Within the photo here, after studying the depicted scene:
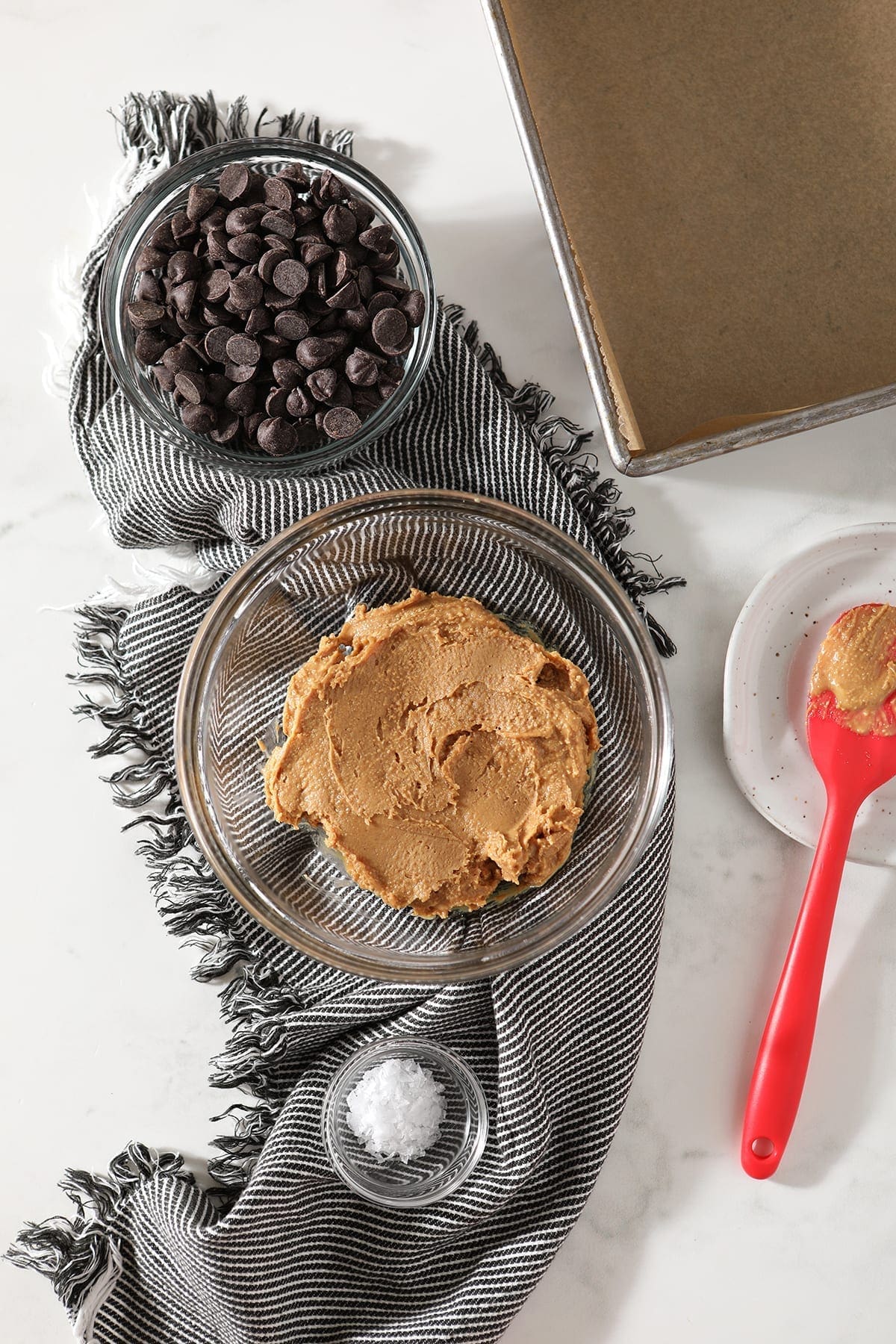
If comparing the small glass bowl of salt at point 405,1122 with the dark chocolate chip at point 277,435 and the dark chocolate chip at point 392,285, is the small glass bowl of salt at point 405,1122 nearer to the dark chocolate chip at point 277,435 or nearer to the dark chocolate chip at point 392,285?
the dark chocolate chip at point 277,435

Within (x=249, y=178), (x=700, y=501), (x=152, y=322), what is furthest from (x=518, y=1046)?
(x=249, y=178)

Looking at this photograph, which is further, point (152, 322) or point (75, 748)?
point (75, 748)

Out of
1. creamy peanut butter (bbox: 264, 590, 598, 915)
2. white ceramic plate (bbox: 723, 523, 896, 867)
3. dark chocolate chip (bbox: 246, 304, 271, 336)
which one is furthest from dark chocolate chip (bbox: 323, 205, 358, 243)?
white ceramic plate (bbox: 723, 523, 896, 867)

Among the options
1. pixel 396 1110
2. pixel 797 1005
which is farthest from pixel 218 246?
pixel 797 1005

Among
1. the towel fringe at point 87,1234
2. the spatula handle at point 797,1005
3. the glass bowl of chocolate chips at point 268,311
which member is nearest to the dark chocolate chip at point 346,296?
the glass bowl of chocolate chips at point 268,311

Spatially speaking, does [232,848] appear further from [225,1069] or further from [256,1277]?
[256,1277]

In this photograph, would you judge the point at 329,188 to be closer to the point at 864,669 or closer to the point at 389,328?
the point at 389,328
